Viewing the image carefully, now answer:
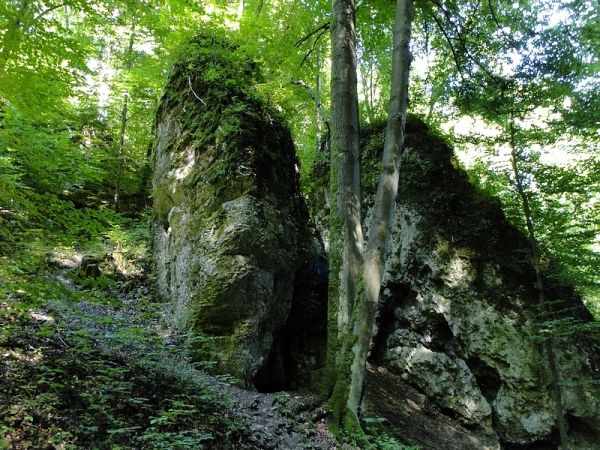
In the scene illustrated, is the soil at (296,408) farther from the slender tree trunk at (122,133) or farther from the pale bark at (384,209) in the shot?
the slender tree trunk at (122,133)

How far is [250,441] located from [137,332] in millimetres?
1899

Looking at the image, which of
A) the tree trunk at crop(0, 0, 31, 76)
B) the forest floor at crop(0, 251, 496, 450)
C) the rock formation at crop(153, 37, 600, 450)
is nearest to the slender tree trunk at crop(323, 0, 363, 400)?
the forest floor at crop(0, 251, 496, 450)

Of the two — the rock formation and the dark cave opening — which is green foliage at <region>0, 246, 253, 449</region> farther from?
the dark cave opening

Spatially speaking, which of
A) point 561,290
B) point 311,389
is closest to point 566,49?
point 561,290

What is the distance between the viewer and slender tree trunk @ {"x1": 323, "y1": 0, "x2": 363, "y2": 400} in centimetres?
502

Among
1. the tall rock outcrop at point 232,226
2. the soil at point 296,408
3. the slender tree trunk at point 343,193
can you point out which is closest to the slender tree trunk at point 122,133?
the soil at point 296,408

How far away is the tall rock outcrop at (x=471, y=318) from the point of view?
7461 mm

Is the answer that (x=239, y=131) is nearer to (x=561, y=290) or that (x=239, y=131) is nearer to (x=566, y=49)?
(x=566, y=49)

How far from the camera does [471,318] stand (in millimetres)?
8250

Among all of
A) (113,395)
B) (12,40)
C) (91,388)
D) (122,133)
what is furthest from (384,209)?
(122,133)

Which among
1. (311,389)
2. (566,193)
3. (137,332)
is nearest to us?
(137,332)

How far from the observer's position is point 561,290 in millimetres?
8172

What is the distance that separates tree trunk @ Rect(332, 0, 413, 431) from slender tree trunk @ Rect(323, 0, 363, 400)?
281mm

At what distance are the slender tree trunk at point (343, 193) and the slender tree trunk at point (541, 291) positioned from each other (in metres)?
4.73
